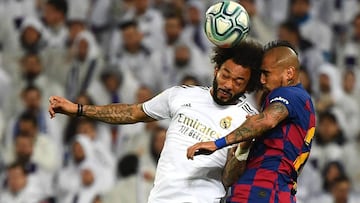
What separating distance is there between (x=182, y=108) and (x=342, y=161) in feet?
14.3

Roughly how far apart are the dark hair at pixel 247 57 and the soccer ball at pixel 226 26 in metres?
0.04

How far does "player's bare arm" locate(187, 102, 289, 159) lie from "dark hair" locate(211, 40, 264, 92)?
1.22 feet

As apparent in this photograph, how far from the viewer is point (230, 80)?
497 cm

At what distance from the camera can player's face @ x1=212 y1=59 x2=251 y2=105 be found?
498 centimetres

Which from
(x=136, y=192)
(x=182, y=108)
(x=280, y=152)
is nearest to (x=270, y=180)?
(x=280, y=152)

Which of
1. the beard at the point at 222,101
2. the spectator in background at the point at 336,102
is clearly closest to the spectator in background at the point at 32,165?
the spectator in background at the point at 336,102

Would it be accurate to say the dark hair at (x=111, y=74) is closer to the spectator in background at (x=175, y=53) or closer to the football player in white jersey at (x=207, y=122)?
the spectator in background at (x=175, y=53)

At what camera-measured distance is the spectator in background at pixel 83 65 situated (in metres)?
9.63

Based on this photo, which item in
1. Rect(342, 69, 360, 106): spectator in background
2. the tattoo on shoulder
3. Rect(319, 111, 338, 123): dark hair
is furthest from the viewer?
Rect(342, 69, 360, 106): spectator in background

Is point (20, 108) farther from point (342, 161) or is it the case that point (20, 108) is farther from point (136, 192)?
point (342, 161)

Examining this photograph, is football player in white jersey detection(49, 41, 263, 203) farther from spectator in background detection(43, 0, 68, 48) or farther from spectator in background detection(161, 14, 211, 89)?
spectator in background detection(43, 0, 68, 48)

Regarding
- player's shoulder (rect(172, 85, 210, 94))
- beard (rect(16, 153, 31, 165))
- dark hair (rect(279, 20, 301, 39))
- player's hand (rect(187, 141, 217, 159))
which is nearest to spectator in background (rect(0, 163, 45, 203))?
beard (rect(16, 153, 31, 165))

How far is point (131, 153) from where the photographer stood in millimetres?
8953

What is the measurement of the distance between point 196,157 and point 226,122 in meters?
0.23
